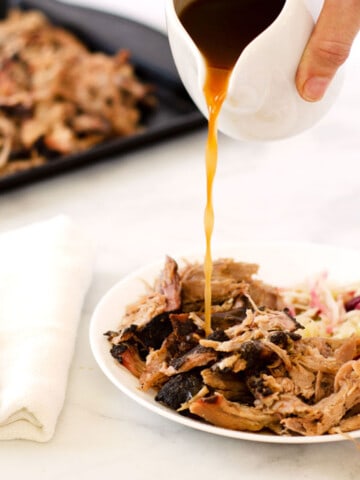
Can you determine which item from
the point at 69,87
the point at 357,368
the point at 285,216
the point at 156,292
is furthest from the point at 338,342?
the point at 69,87

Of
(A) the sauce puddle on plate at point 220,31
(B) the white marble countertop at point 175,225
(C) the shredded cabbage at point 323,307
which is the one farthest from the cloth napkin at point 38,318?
(C) the shredded cabbage at point 323,307

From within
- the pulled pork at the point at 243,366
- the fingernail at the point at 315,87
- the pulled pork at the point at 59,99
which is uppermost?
the fingernail at the point at 315,87

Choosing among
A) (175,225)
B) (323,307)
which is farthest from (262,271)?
(175,225)

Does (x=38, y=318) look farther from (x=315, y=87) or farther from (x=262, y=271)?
(x=315, y=87)

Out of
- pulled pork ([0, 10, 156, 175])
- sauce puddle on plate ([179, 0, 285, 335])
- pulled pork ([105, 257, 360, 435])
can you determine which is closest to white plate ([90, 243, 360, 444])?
pulled pork ([105, 257, 360, 435])

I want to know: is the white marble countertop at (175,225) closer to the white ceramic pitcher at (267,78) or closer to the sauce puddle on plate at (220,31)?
the sauce puddle on plate at (220,31)

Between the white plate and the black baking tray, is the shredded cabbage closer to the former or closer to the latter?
the white plate
